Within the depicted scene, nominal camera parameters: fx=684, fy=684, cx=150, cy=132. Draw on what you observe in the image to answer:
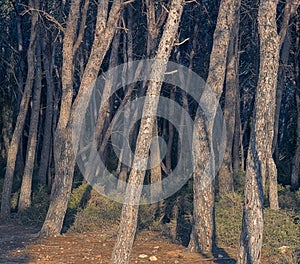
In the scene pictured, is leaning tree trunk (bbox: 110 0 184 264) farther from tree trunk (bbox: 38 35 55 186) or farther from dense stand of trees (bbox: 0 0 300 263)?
tree trunk (bbox: 38 35 55 186)

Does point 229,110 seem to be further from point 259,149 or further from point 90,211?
point 259,149

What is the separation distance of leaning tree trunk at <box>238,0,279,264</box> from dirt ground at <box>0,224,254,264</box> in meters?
2.03

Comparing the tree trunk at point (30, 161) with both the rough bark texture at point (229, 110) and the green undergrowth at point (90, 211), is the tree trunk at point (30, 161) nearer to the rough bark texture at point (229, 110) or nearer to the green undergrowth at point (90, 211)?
the green undergrowth at point (90, 211)

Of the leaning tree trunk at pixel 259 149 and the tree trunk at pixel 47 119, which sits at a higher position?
the tree trunk at pixel 47 119

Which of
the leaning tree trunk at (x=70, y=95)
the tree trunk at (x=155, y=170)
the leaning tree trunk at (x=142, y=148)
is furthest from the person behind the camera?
the tree trunk at (x=155, y=170)

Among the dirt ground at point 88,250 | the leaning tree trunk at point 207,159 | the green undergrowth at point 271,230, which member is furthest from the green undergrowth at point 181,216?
the leaning tree trunk at point 207,159

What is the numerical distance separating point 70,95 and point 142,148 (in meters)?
5.48

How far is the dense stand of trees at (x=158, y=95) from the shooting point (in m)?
11.4

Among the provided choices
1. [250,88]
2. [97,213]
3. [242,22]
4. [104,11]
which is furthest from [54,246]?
[250,88]

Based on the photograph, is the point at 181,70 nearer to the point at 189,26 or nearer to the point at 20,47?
the point at 189,26

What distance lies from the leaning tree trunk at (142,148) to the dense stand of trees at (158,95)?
0.7 inches

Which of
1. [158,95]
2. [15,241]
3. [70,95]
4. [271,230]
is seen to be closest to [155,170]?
[70,95]

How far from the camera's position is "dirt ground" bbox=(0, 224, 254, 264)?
13.3m

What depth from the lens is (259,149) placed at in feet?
36.8
